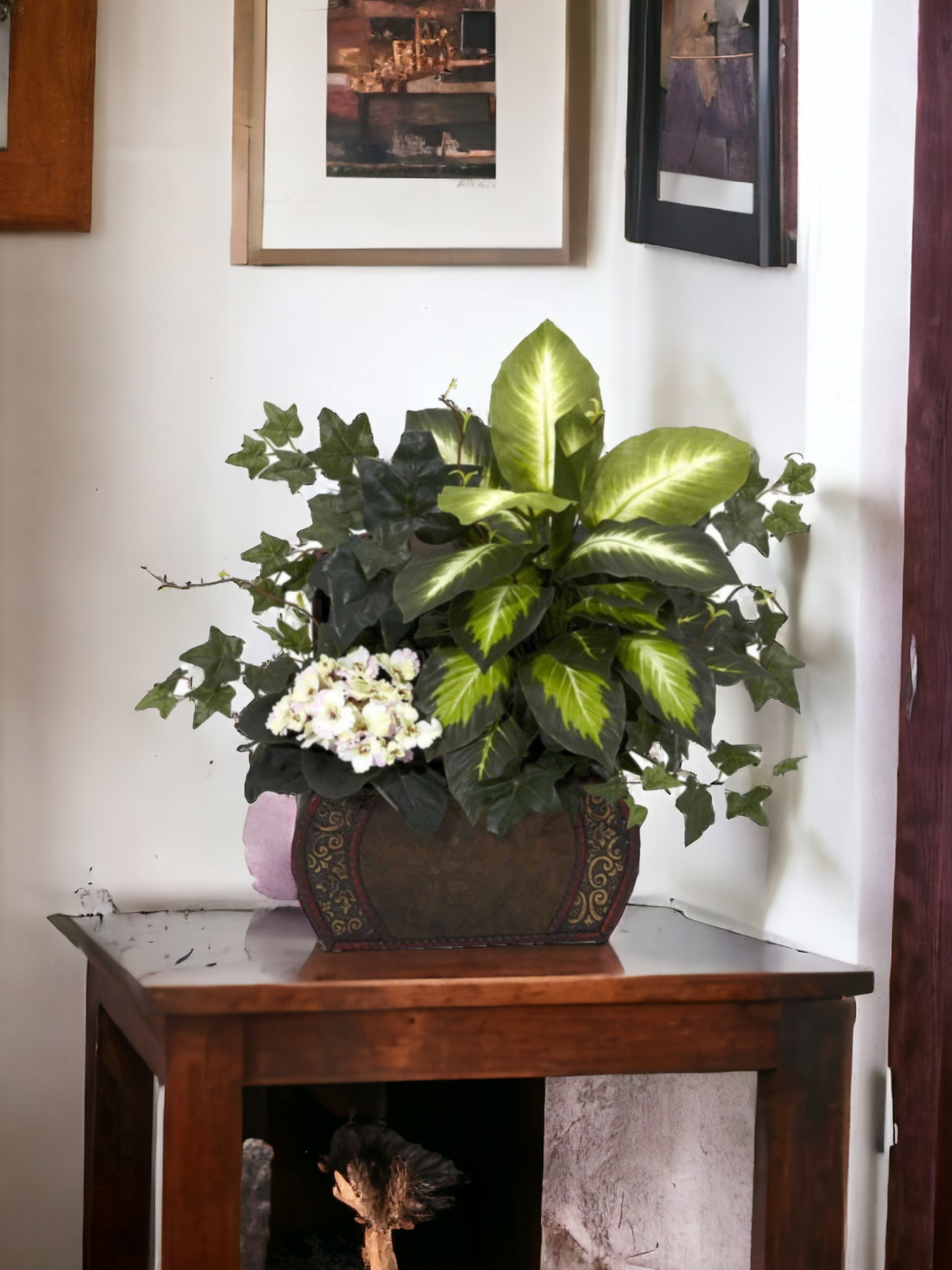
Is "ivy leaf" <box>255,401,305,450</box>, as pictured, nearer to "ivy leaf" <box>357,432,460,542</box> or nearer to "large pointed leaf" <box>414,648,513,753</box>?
"ivy leaf" <box>357,432,460,542</box>

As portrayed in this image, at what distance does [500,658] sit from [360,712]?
0.39 feet

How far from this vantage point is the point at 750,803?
3.28 ft

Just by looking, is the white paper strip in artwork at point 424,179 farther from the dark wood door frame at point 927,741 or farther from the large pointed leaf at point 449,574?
the large pointed leaf at point 449,574

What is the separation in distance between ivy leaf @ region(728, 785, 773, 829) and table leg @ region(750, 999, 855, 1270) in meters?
0.16

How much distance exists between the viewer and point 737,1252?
1.11 m

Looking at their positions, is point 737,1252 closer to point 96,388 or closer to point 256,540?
point 256,540

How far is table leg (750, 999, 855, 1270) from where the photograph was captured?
92cm

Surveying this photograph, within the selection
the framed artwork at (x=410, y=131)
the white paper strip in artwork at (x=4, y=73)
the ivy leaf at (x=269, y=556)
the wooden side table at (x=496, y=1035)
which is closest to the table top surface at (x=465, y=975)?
the wooden side table at (x=496, y=1035)

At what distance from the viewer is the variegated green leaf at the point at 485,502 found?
0.88m

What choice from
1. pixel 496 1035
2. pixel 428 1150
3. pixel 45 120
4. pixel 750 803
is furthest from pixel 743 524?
pixel 45 120

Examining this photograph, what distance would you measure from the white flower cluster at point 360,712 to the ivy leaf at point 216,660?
0.10 metres

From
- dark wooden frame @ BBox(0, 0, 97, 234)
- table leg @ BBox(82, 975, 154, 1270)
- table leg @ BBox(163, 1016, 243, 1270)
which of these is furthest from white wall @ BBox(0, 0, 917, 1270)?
table leg @ BBox(163, 1016, 243, 1270)

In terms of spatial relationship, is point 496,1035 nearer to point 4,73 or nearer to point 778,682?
point 778,682

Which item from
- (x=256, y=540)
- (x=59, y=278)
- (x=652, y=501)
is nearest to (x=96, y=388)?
(x=59, y=278)
